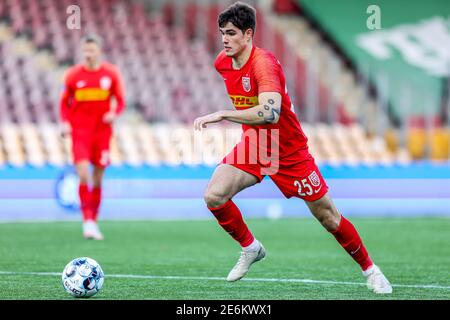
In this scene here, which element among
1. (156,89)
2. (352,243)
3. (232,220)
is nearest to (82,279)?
(232,220)

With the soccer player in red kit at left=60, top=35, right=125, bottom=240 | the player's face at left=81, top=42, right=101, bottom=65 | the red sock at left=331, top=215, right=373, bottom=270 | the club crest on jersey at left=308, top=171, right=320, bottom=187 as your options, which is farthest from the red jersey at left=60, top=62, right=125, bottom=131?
the red sock at left=331, top=215, right=373, bottom=270

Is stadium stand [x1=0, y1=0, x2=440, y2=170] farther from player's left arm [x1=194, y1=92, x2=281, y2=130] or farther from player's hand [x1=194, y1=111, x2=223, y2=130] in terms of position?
player's hand [x1=194, y1=111, x2=223, y2=130]

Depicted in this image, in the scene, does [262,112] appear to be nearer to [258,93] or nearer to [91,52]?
[258,93]

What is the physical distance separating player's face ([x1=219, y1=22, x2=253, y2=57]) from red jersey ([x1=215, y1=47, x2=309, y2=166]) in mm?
127

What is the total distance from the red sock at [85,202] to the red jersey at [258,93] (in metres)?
4.56

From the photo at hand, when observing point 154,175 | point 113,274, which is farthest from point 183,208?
point 113,274

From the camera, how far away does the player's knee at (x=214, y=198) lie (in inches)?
293

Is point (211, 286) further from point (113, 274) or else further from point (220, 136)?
point (220, 136)

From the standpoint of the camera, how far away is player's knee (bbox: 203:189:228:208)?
744 centimetres

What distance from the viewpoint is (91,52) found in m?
12.0

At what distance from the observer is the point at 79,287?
6.87 metres

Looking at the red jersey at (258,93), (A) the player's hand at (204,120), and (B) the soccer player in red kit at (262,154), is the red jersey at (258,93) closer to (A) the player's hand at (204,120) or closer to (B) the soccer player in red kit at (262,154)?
(B) the soccer player in red kit at (262,154)

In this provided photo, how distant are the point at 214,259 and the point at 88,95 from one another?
321cm
